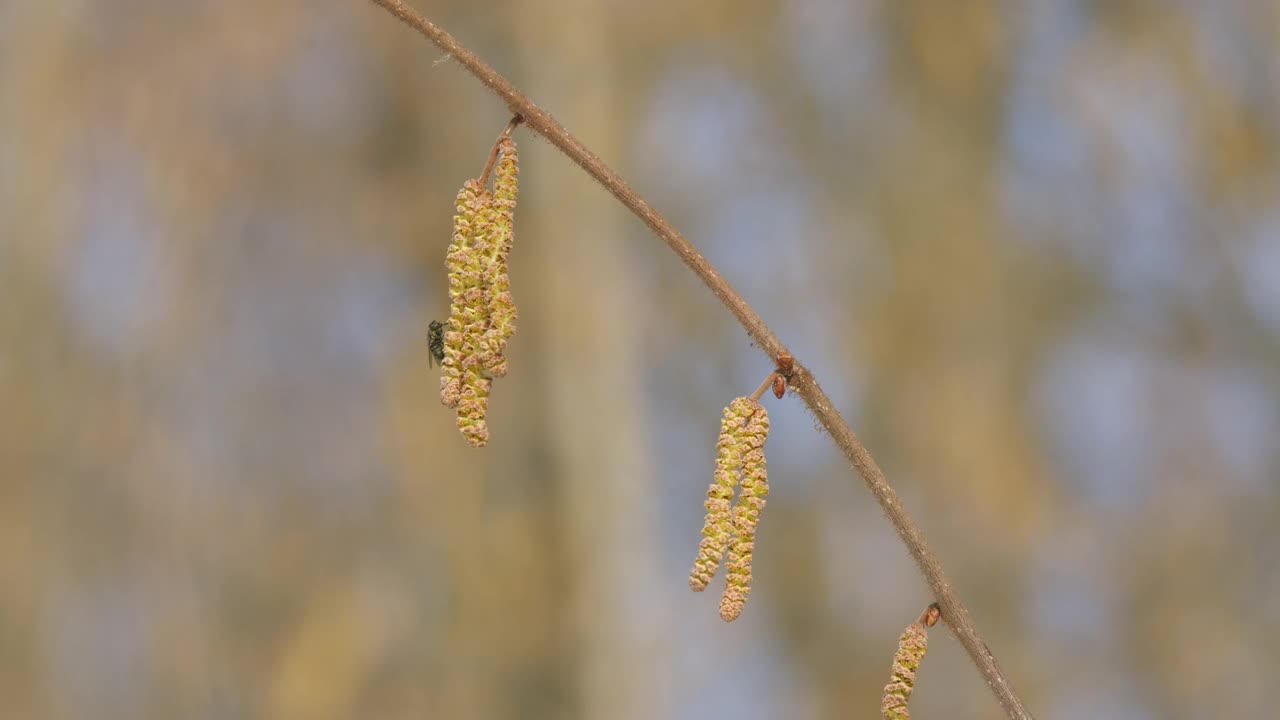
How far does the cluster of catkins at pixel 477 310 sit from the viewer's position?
1.08 m

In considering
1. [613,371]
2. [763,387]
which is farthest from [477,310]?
[613,371]

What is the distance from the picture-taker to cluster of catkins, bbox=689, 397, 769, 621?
108 centimetres

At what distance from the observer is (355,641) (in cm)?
508

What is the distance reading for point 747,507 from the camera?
1.11 meters

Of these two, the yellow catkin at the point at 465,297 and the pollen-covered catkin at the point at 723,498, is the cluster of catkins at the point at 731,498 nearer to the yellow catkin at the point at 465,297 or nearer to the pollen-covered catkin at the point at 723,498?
the pollen-covered catkin at the point at 723,498

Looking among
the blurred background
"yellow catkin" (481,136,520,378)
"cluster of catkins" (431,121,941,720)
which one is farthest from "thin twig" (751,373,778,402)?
the blurred background

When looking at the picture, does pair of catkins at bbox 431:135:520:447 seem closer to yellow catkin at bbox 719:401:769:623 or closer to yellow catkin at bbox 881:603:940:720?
yellow catkin at bbox 719:401:769:623

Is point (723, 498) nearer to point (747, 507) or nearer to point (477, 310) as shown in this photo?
point (747, 507)

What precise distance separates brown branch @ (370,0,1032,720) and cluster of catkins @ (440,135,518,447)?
69 millimetres

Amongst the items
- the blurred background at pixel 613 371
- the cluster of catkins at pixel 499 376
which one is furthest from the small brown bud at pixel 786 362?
the blurred background at pixel 613 371

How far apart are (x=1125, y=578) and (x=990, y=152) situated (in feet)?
6.33

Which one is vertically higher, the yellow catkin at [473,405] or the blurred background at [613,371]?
the blurred background at [613,371]

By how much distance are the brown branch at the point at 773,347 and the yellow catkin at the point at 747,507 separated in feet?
0.17

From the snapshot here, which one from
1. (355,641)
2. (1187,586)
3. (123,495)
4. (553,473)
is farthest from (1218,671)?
(123,495)
